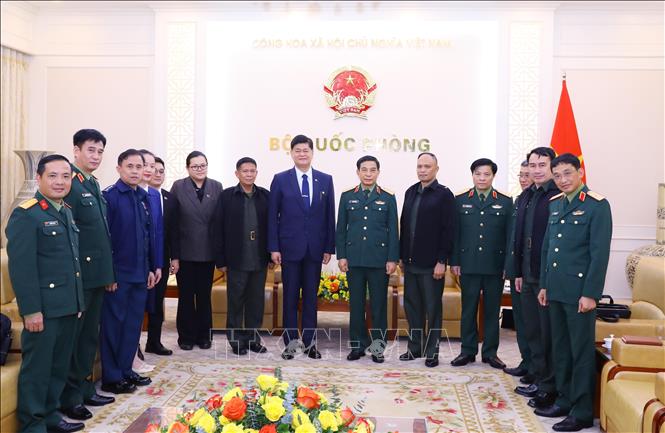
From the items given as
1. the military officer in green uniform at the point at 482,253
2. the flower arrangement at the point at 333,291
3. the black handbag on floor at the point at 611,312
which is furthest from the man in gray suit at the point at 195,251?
the black handbag on floor at the point at 611,312

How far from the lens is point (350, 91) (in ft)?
22.6

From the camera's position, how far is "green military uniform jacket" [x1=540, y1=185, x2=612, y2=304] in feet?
10.3

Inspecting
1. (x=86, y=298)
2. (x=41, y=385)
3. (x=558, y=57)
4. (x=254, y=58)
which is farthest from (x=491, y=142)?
(x=41, y=385)

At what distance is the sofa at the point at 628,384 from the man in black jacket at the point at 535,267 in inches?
19.2

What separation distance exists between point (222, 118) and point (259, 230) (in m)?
2.76

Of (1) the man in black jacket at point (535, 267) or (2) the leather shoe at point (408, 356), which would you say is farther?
(2) the leather shoe at point (408, 356)

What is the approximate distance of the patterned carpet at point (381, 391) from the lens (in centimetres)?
331

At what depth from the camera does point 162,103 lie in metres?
6.85

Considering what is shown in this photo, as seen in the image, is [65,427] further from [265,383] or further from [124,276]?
[265,383]

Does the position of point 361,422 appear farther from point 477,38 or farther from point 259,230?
point 477,38

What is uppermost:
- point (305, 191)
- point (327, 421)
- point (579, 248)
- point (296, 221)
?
point (305, 191)

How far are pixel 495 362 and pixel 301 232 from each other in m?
1.78

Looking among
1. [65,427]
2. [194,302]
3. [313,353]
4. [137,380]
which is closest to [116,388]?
[137,380]

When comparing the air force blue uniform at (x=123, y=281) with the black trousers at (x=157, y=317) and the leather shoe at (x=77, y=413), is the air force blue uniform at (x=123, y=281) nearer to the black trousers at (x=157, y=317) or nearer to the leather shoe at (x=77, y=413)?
the leather shoe at (x=77, y=413)
